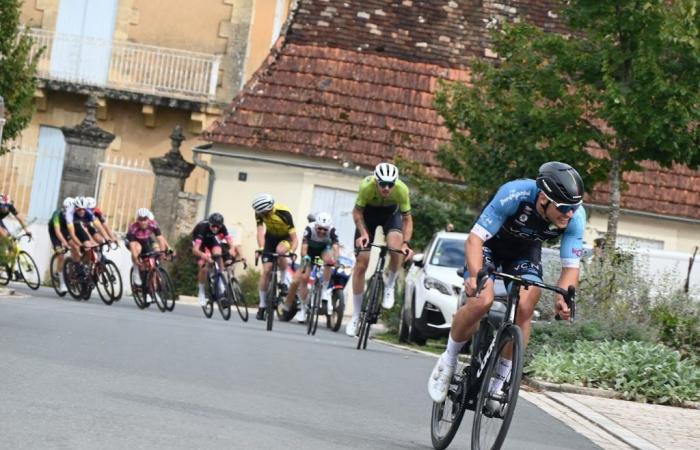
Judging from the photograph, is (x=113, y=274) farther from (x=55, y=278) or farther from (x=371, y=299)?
(x=371, y=299)

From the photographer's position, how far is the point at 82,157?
115ft

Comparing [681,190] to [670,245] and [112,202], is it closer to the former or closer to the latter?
[670,245]

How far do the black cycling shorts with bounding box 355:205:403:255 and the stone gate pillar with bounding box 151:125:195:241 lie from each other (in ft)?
56.9

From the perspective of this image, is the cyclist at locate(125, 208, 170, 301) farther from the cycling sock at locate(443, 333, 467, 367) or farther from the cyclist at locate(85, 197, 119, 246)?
the cycling sock at locate(443, 333, 467, 367)

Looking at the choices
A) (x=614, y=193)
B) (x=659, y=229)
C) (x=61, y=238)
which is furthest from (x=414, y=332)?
(x=659, y=229)

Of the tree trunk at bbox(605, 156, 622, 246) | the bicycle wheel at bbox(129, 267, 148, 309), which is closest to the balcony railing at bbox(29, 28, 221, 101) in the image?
→ the bicycle wheel at bbox(129, 267, 148, 309)

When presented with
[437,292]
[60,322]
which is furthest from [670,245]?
[60,322]

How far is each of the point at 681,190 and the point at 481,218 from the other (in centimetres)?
2621

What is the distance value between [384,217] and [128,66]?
20872 mm

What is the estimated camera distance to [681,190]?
35312 millimetres

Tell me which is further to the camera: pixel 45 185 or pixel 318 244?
pixel 45 185

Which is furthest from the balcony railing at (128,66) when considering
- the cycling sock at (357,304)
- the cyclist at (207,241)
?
the cycling sock at (357,304)

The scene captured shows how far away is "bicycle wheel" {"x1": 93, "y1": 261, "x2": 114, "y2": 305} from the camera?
87.7 ft

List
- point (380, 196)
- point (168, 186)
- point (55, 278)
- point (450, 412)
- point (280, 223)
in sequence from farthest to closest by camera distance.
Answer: point (168, 186), point (55, 278), point (280, 223), point (380, 196), point (450, 412)
